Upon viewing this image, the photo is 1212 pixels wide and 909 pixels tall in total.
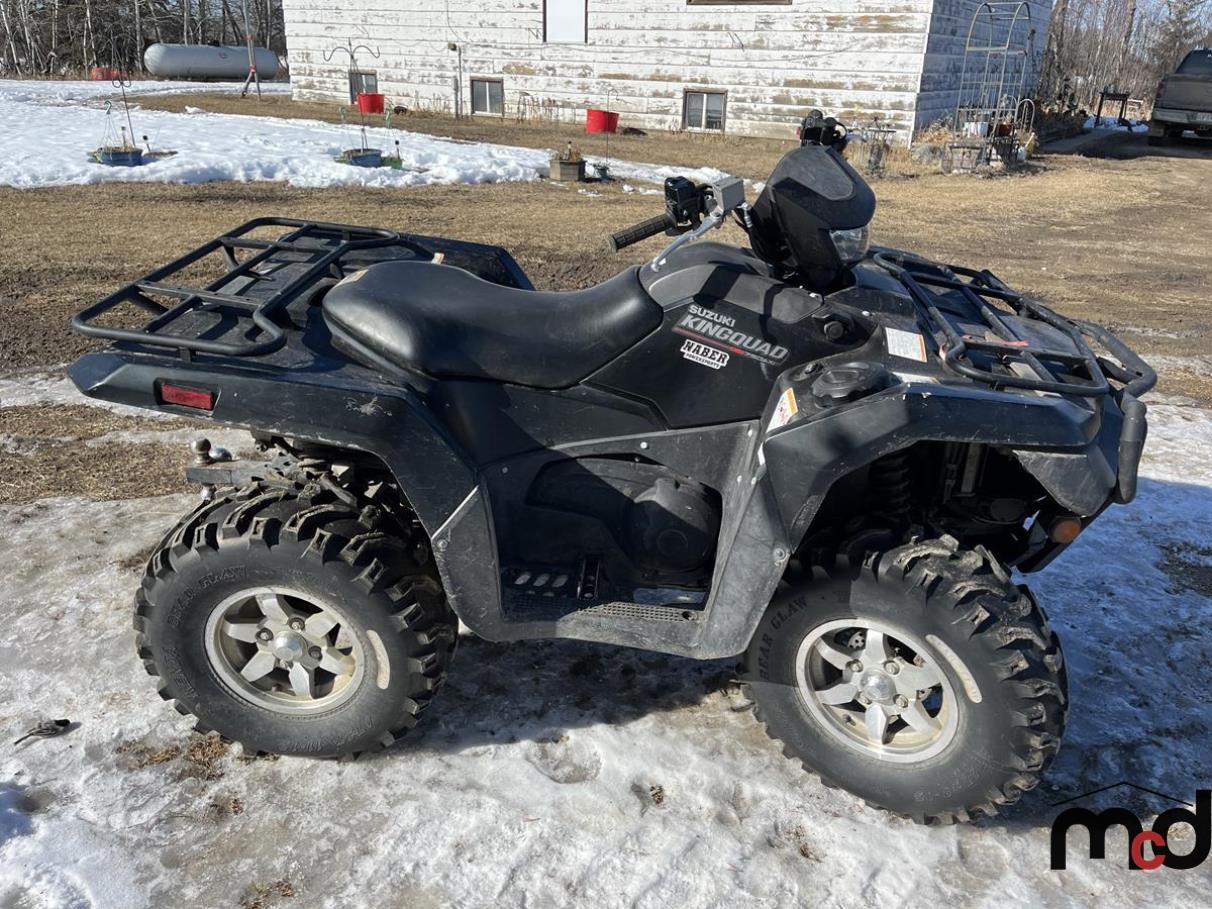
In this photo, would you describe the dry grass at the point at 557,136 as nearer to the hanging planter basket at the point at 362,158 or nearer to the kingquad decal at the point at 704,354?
the hanging planter basket at the point at 362,158

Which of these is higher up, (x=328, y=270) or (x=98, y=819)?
(x=328, y=270)

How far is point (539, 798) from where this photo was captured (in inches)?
114

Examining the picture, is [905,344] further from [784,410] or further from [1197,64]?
[1197,64]

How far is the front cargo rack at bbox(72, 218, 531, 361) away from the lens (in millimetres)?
2705

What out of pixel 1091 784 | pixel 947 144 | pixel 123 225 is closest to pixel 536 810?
pixel 1091 784

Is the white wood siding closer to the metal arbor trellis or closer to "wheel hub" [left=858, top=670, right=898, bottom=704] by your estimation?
the metal arbor trellis

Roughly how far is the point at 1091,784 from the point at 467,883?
198 cm

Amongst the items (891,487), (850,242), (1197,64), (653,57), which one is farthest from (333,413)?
(1197,64)

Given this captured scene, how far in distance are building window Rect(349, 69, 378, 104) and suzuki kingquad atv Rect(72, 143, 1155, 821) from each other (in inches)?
924

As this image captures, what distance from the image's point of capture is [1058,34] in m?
28.5

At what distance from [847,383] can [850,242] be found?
1.55 feet

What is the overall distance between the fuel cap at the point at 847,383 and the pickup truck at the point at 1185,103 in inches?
961

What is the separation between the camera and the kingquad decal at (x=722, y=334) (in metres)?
2.80

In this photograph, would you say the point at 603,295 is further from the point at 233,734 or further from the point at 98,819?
the point at 98,819
